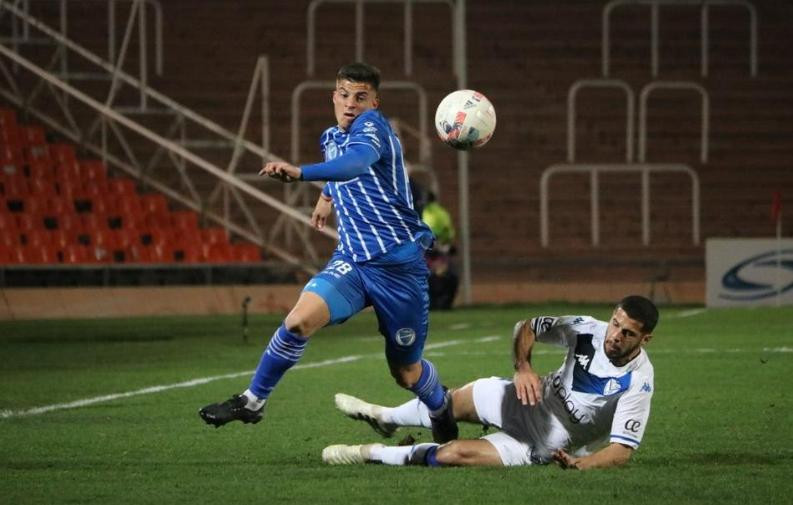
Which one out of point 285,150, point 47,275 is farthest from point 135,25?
point 47,275

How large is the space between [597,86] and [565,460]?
2133 centimetres

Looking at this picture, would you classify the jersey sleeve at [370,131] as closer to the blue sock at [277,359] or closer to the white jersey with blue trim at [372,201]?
the white jersey with blue trim at [372,201]

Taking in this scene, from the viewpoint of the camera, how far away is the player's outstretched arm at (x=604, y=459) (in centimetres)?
749

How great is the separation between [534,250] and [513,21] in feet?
15.6

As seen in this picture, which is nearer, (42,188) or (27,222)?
(27,222)

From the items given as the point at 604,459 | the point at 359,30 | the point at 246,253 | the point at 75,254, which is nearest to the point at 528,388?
the point at 604,459

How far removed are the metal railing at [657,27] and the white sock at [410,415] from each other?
66.4ft

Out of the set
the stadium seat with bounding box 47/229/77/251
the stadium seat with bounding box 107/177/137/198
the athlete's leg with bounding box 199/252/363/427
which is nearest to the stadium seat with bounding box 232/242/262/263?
the stadium seat with bounding box 107/177/137/198

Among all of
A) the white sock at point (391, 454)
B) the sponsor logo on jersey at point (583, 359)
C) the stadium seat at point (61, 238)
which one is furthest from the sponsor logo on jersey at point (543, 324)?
the stadium seat at point (61, 238)

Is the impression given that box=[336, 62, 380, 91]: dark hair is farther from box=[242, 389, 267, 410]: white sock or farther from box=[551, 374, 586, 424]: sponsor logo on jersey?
box=[551, 374, 586, 424]: sponsor logo on jersey

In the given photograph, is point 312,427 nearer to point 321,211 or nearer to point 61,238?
point 321,211

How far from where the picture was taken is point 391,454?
309 inches

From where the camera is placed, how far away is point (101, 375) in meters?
13.1

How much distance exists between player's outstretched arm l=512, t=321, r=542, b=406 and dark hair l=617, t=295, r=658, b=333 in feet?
1.65
